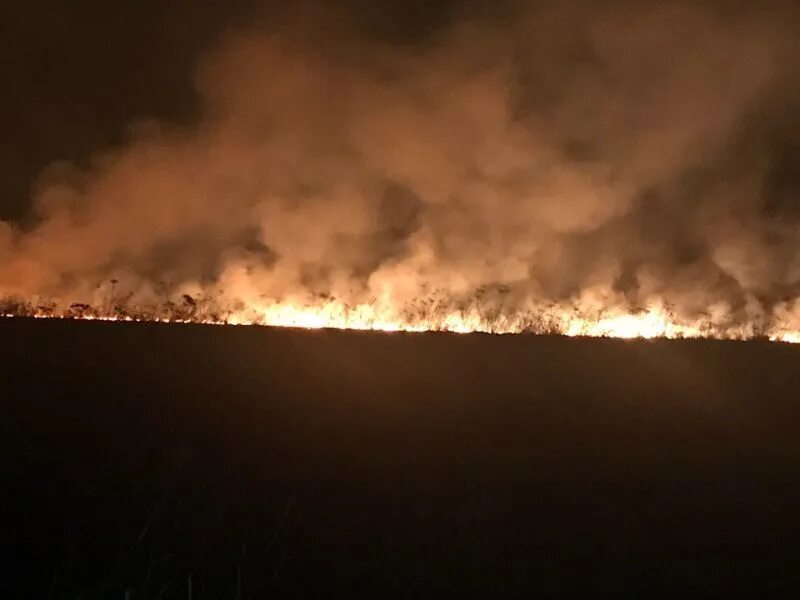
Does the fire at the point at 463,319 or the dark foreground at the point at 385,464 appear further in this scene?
the fire at the point at 463,319

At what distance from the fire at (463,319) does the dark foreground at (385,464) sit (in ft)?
5.07

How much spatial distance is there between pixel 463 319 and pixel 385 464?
345 centimetres

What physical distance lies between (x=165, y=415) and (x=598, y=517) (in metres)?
3.20

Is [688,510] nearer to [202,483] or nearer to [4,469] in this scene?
[202,483]

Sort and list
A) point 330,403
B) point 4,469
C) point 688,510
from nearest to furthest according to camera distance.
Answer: point 4,469 < point 688,510 < point 330,403

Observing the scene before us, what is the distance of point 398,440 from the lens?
6438mm

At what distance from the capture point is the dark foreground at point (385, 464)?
5270 mm

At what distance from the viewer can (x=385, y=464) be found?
20.5ft

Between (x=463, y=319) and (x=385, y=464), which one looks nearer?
(x=385, y=464)

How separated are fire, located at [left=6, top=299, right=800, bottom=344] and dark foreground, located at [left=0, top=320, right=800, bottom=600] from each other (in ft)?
5.07

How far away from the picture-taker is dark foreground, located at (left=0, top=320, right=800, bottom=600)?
5.27 metres

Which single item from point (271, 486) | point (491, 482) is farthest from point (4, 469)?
point (491, 482)

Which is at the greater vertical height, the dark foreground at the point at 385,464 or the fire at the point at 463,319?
the fire at the point at 463,319

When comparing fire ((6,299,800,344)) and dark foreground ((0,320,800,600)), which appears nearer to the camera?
dark foreground ((0,320,800,600))
